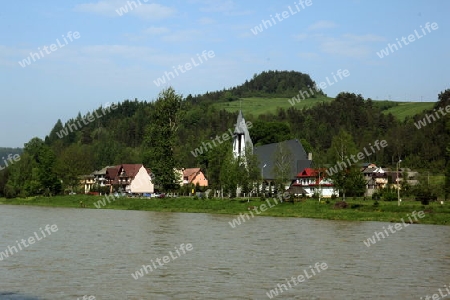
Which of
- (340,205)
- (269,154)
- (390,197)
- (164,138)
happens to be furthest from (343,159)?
(269,154)

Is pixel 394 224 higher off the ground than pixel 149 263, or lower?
lower

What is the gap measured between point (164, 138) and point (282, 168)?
55.5ft

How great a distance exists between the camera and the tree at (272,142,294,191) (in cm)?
7612

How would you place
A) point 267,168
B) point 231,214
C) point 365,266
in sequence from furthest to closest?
point 267,168, point 231,214, point 365,266

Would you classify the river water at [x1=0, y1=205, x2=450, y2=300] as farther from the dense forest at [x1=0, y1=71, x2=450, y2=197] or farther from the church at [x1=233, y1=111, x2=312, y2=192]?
the church at [x1=233, y1=111, x2=312, y2=192]

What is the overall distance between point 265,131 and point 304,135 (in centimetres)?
3354

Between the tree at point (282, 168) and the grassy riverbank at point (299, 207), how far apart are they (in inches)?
201

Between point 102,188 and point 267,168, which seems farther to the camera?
point 102,188

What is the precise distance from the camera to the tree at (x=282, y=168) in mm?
76125

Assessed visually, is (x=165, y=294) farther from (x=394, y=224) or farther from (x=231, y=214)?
(x=231, y=214)

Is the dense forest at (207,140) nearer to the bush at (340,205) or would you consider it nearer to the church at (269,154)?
the church at (269,154)

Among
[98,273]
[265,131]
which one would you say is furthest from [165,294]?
[265,131]

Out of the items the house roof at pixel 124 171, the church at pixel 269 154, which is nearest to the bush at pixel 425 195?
the church at pixel 269 154

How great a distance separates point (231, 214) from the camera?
2549 inches
